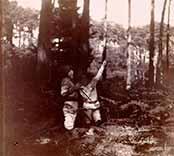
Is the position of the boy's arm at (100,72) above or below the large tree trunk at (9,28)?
below

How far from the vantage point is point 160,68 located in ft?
7.67

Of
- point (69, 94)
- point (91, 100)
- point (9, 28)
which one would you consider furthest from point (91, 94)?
point (9, 28)

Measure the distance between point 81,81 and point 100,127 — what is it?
0.32 meters

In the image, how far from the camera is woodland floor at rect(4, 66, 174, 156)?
7.39ft

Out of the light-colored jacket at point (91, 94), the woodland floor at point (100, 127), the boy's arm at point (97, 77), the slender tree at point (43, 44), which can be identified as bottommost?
the woodland floor at point (100, 127)

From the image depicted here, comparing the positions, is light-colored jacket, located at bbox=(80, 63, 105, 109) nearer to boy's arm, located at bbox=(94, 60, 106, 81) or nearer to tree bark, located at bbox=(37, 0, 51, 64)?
boy's arm, located at bbox=(94, 60, 106, 81)

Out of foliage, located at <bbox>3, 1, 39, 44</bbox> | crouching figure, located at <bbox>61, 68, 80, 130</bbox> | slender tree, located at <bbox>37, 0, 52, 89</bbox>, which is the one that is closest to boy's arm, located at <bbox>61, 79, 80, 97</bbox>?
Result: crouching figure, located at <bbox>61, 68, 80, 130</bbox>

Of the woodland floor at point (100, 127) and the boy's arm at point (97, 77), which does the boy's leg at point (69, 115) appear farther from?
the boy's arm at point (97, 77)

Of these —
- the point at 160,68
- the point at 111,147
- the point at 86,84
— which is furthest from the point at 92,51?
the point at 111,147

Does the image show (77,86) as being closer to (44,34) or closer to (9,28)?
(44,34)

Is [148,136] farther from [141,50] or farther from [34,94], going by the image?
[34,94]

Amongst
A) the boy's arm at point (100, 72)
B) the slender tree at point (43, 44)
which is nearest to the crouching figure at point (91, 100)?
the boy's arm at point (100, 72)

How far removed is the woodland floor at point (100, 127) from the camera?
2.25 metres

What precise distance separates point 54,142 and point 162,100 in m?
0.75
